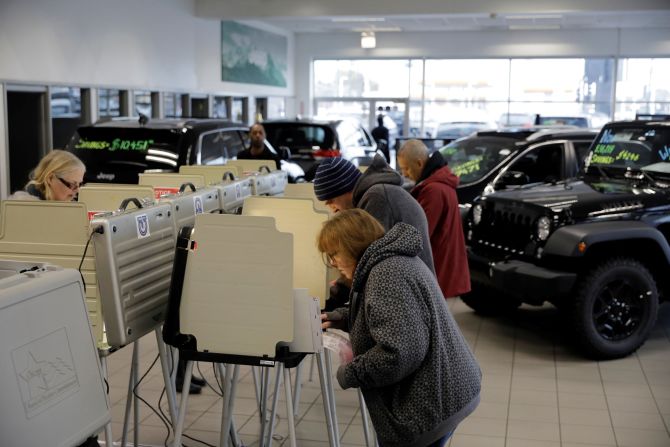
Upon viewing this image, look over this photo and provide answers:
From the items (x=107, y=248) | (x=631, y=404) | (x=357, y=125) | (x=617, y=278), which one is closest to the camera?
(x=107, y=248)

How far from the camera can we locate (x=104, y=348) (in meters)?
3.52

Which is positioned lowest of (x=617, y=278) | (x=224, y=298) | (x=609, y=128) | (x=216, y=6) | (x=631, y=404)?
(x=631, y=404)

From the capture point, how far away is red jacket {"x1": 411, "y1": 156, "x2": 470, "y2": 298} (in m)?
5.84

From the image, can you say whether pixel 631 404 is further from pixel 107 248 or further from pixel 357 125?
pixel 357 125

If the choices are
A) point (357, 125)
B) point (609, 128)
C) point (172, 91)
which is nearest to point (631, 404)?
point (609, 128)

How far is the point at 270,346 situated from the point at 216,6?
13.6m

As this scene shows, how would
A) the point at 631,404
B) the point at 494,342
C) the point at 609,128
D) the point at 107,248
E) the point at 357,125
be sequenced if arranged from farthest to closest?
1. the point at 357,125
2. the point at 609,128
3. the point at 494,342
4. the point at 631,404
5. the point at 107,248

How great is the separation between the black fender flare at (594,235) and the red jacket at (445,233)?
1022 millimetres

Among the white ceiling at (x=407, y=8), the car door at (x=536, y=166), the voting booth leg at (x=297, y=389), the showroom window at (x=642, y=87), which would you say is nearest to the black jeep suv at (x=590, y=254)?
the car door at (x=536, y=166)

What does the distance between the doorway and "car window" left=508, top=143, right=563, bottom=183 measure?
607 centimetres

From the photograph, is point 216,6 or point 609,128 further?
point 216,6

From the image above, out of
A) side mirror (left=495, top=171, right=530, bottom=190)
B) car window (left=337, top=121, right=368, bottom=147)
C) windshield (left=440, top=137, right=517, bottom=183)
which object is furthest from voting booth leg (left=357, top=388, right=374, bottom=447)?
car window (left=337, top=121, right=368, bottom=147)

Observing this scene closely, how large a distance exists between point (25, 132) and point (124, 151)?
382 cm

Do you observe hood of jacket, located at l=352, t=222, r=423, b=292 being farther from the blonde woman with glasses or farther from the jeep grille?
the jeep grille
